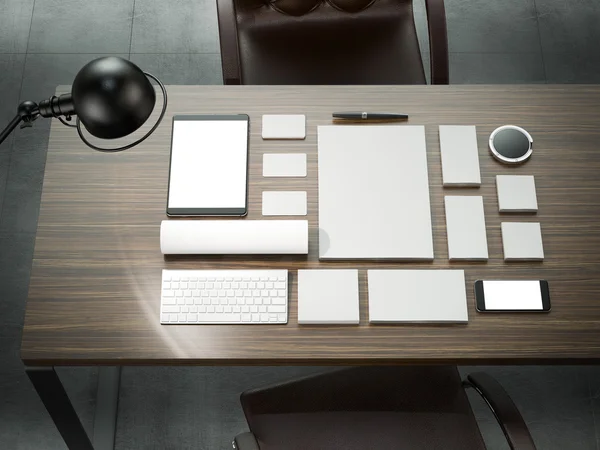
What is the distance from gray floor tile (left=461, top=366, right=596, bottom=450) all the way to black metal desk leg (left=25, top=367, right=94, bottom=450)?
4.11ft

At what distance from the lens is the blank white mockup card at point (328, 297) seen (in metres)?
1.39

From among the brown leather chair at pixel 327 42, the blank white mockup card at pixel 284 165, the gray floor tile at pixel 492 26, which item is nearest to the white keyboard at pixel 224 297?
the blank white mockup card at pixel 284 165

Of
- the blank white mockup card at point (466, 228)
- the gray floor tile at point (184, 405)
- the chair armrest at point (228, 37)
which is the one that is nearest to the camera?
the blank white mockup card at point (466, 228)

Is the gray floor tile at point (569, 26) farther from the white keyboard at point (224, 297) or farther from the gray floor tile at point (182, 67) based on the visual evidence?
the white keyboard at point (224, 297)

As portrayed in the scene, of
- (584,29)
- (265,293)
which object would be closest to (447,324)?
(265,293)

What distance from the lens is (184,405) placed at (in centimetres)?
210

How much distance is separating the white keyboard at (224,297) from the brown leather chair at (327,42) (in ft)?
2.45

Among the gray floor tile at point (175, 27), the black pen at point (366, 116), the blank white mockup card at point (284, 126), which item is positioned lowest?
the blank white mockup card at point (284, 126)

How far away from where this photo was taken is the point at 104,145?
1.57 meters

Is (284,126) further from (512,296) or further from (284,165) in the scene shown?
(512,296)

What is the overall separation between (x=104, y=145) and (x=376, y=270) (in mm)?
737

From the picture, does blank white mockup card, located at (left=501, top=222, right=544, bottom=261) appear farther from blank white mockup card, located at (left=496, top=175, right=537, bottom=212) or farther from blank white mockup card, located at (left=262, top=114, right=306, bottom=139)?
blank white mockup card, located at (left=262, top=114, right=306, bottom=139)

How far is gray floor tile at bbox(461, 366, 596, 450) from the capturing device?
2.07 meters

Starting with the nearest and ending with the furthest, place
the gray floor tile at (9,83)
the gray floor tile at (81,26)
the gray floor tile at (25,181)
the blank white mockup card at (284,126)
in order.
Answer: the blank white mockup card at (284,126)
the gray floor tile at (25,181)
the gray floor tile at (9,83)
the gray floor tile at (81,26)
